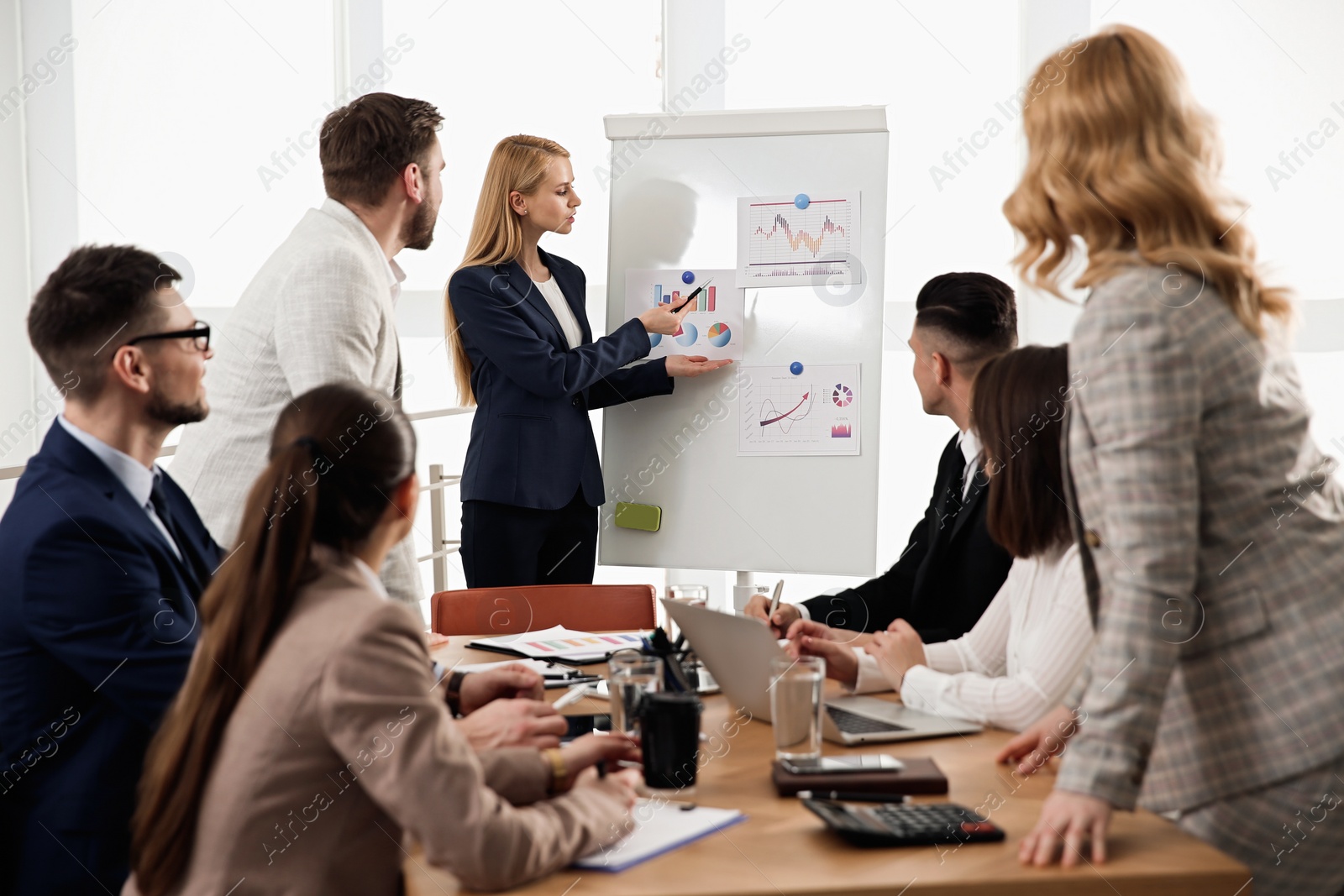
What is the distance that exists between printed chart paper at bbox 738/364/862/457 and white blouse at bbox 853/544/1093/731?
4.69 ft

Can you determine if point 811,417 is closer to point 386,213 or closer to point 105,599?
point 386,213

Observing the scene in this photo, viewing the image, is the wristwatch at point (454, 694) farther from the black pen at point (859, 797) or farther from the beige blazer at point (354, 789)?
the black pen at point (859, 797)

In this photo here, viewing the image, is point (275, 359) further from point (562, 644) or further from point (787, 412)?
point (787, 412)

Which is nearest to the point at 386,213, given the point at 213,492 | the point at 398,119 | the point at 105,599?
the point at 398,119

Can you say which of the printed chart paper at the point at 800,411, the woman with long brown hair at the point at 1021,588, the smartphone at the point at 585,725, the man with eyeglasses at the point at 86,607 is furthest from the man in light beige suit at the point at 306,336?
the printed chart paper at the point at 800,411

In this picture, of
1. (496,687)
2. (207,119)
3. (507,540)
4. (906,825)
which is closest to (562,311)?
(507,540)

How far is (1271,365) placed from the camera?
1.23 meters

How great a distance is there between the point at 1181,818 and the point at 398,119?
1.97m

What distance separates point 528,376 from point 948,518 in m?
1.27

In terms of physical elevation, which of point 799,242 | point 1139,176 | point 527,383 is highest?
point 799,242

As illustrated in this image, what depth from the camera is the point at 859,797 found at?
126 centimetres

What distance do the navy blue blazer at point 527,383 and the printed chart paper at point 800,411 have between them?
0.91ft

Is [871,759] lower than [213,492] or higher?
lower

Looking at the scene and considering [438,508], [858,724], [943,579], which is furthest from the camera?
[438,508]
